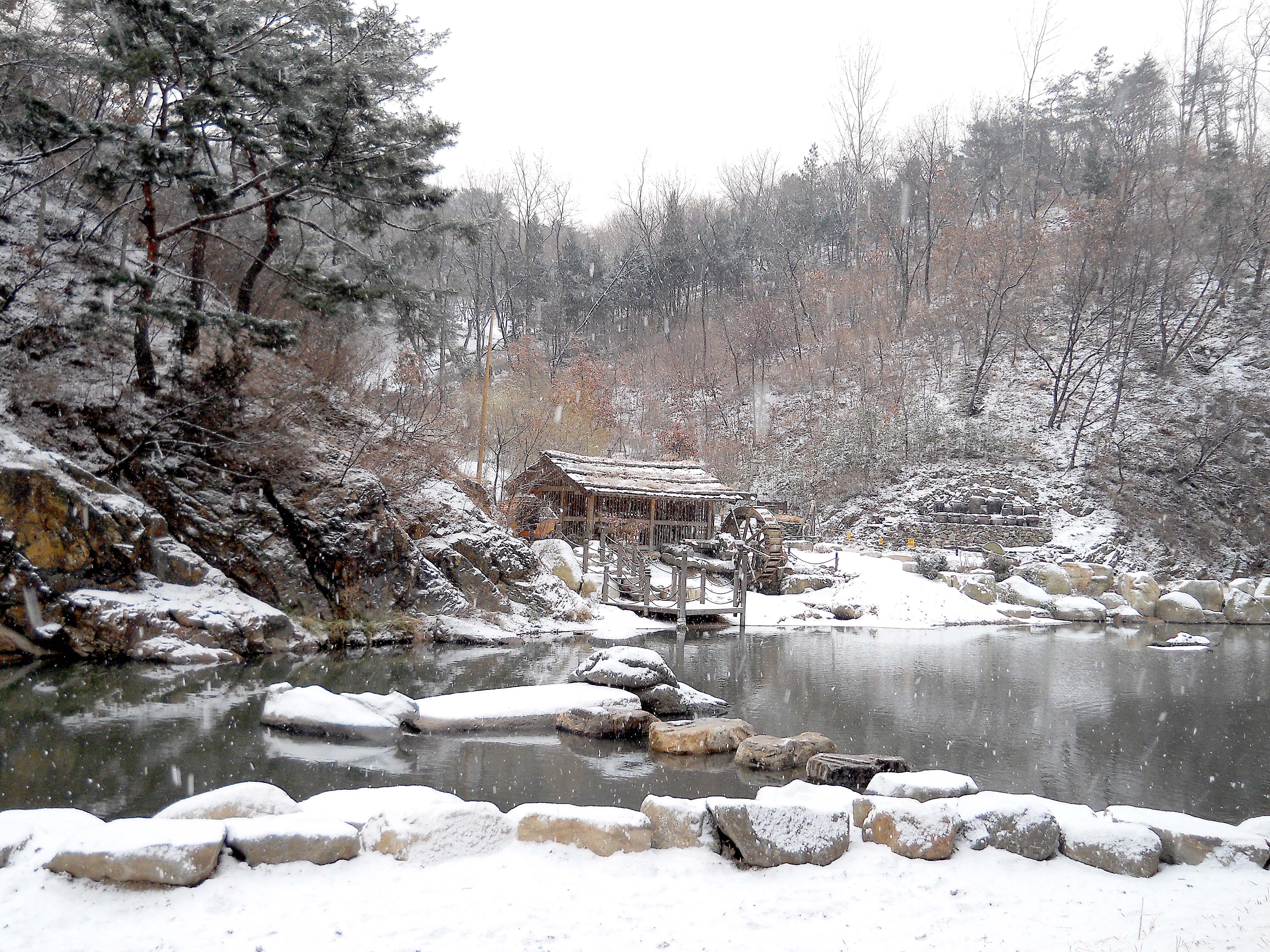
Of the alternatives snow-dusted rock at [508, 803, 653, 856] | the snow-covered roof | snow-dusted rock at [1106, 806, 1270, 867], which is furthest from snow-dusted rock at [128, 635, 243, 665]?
the snow-covered roof

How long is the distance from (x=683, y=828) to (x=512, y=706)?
4748mm

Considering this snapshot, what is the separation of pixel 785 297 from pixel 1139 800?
3647 centimetres

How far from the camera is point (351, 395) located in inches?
763

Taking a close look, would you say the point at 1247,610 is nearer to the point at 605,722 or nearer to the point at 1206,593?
the point at 1206,593

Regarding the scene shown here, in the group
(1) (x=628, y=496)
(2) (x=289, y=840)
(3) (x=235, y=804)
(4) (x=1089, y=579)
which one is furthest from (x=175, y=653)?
(4) (x=1089, y=579)

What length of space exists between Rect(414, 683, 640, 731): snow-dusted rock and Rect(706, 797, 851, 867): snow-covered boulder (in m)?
4.45

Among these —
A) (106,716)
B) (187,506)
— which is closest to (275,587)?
(187,506)

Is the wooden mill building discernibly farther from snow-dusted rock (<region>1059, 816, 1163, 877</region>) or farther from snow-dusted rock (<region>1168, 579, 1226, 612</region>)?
snow-dusted rock (<region>1059, 816, 1163, 877</region>)

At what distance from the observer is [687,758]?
8.12m

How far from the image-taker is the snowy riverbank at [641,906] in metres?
3.57

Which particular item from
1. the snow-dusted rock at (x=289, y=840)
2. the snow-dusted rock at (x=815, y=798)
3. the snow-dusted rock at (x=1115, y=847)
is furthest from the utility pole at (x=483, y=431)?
the snow-dusted rock at (x=1115, y=847)

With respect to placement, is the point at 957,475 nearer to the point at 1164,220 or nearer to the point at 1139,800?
the point at 1164,220

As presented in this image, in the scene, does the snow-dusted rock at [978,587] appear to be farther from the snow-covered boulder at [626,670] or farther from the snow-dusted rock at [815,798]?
the snow-dusted rock at [815,798]

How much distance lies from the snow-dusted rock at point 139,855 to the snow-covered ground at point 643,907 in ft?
0.20
